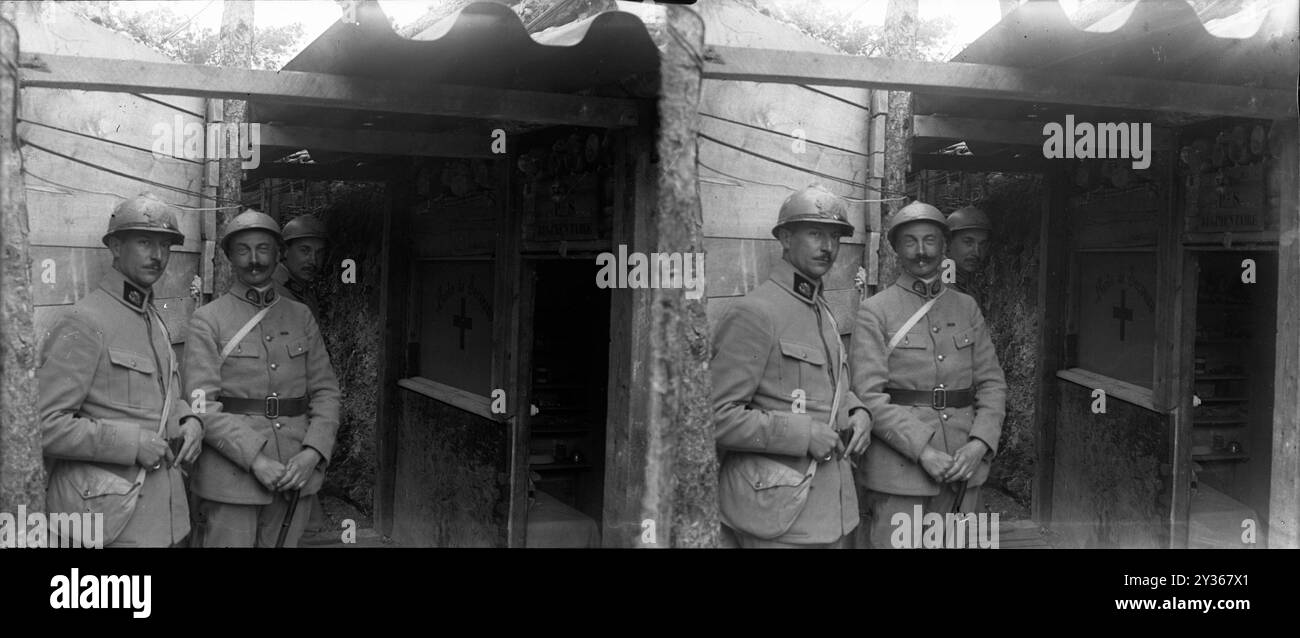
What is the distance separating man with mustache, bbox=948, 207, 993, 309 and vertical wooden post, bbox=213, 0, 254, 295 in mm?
3547

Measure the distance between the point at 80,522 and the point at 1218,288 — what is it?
6.30 m

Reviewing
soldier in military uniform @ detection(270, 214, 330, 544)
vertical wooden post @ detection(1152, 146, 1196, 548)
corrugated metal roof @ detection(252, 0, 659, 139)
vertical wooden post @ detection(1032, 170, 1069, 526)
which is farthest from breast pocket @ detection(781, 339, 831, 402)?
soldier in military uniform @ detection(270, 214, 330, 544)

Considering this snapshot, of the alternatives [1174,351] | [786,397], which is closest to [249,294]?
[786,397]

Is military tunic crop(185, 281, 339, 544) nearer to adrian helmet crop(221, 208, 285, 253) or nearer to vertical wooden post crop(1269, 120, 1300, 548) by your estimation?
adrian helmet crop(221, 208, 285, 253)

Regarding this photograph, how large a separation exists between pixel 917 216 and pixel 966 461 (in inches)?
46.0

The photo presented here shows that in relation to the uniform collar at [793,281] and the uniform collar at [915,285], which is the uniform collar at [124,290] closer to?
the uniform collar at [793,281]

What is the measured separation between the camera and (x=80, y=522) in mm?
4254

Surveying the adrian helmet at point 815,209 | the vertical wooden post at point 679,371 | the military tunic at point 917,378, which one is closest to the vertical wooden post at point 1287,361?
the military tunic at point 917,378

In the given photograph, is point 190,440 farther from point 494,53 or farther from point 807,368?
point 807,368

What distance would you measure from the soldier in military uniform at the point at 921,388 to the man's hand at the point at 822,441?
1.06 feet

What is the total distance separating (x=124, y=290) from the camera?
445 centimetres

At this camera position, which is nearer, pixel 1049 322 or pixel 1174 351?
pixel 1174 351
